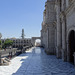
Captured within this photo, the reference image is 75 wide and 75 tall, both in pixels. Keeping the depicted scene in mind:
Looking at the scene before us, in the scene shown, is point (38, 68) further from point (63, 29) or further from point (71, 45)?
point (63, 29)

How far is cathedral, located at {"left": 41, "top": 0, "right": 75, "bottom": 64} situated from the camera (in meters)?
14.9

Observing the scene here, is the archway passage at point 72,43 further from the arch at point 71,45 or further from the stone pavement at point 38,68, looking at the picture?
the stone pavement at point 38,68

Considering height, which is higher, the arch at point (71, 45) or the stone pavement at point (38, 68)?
the arch at point (71, 45)

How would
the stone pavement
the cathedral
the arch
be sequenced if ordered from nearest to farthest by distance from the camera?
the stone pavement < the cathedral < the arch

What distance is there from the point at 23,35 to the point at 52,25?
103582 mm

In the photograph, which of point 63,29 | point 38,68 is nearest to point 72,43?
point 63,29

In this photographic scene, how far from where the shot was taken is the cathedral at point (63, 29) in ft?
48.8

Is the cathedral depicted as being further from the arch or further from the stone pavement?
the stone pavement

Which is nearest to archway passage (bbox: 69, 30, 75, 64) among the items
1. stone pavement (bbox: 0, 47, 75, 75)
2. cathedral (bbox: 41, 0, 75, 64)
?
cathedral (bbox: 41, 0, 75, 64)

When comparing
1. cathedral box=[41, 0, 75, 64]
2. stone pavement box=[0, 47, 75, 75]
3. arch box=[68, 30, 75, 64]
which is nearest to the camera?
stone pavement box=[0, 47, 75, 75]

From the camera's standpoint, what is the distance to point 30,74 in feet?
34.0

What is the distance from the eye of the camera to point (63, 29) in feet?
56.4

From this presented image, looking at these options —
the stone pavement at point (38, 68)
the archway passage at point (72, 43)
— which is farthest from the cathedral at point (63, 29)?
the stone pavement at point (38, 68)

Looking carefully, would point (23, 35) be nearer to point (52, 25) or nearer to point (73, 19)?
point (52, 25)
